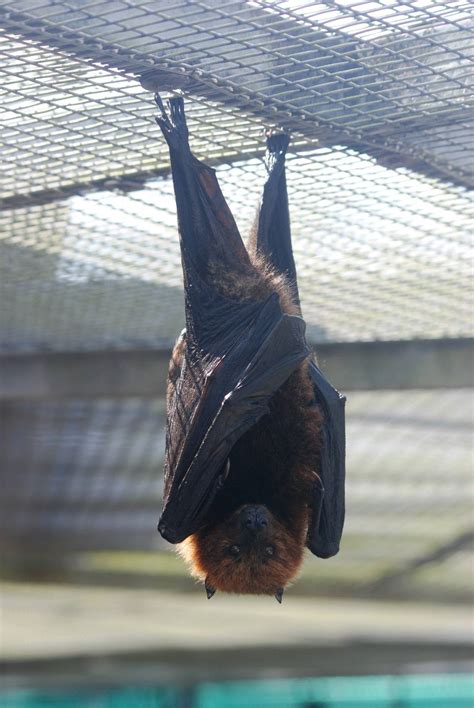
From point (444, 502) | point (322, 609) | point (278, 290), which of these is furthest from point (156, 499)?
point (278, 290)

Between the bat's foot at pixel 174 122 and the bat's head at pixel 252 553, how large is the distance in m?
1.56

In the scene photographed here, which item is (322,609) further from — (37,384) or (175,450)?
(175,450)

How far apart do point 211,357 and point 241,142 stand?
0.91 metres

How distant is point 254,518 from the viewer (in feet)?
13.0

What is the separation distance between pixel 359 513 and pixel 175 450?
4546mm

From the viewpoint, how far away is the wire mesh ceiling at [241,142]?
10.6 ft

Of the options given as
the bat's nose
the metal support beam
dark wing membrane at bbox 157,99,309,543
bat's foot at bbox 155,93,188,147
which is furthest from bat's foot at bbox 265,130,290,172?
the metal support beam

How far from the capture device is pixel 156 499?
25.6ft

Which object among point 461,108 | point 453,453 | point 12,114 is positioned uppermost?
point 461,108

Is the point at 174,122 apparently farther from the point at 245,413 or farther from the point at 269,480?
the point at 269,480

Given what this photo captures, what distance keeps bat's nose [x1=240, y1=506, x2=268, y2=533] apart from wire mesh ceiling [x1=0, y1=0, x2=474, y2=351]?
1.47 metres

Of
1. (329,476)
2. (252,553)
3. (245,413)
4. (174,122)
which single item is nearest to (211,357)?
(245,413)

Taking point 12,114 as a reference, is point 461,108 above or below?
above

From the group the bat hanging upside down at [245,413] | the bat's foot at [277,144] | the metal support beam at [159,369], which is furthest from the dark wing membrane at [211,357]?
the metal support beam at [159,369]
